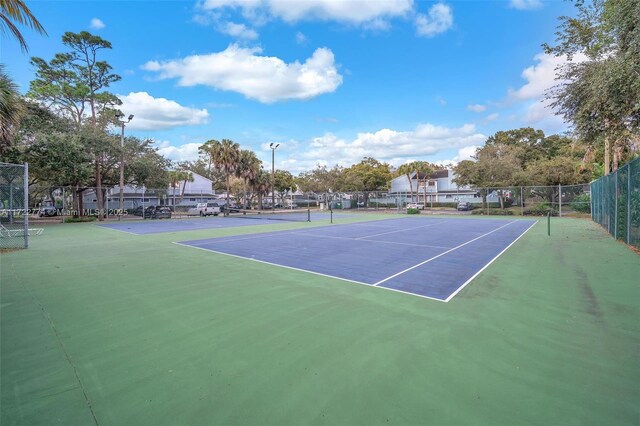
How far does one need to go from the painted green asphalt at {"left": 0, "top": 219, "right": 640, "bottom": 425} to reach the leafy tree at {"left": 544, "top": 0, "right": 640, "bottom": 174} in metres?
4.81

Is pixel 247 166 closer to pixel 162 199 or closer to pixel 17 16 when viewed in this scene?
pixel 162 199

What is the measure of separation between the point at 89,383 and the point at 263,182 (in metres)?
49.7

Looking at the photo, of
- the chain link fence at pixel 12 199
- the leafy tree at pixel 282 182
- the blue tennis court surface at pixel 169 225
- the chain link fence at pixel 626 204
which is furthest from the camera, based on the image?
the leafy tree at pixel 282 182

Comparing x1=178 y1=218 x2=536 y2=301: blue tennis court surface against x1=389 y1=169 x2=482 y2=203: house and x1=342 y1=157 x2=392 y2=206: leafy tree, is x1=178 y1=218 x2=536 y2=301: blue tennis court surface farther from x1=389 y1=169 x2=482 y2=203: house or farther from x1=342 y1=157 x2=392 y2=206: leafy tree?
x1=389 y1=169 x2=482 y2=203: house

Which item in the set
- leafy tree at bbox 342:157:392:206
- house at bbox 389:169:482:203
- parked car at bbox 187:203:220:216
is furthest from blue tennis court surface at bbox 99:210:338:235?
house at bbox 389:169:482:203

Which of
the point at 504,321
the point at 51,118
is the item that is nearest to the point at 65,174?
the point at 51,118

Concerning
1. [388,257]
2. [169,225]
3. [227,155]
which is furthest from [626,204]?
[227,155]

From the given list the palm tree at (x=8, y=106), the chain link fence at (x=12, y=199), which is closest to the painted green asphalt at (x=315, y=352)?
the palm tree at (x=8, y=106)

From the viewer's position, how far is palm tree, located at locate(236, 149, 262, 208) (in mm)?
43969

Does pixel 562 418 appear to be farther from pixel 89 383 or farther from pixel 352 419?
pixel 89 383

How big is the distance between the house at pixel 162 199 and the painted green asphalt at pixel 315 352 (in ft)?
125

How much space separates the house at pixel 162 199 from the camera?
42.9 meters

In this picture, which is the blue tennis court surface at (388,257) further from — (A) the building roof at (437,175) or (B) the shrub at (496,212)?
(A) the building roof at (437,175)

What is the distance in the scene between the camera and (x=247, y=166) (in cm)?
4488
